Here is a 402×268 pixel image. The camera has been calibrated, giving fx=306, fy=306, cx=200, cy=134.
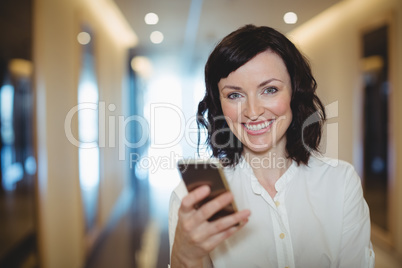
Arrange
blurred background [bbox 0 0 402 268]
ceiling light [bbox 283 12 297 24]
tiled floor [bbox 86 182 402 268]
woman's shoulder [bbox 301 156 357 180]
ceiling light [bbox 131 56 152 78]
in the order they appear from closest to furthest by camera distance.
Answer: woman's shoulder [bbox 301 156 357 180], ceiling light [bbox 283 12 297 24], blurred background [bbox 0 0 402 268], ceiling light [bbox 131 56 152 78], tiled floor [bbox 86 182 402 268]

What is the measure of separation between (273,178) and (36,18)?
1.58 metres

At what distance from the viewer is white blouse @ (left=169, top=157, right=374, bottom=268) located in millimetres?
985

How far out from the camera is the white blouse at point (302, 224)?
0.99 meters

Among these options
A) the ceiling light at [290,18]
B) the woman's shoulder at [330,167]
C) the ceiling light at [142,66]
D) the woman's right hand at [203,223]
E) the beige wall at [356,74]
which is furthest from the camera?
the ceiling light at [142,66]

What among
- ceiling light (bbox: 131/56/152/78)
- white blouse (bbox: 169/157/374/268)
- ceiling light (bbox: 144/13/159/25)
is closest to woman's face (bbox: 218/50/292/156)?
white blouse (bbox: 169/157/374/268)

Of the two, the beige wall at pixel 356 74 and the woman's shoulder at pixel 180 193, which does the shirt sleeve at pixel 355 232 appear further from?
the beige wall at pixel 356 74

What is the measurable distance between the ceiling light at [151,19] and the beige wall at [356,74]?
941mm

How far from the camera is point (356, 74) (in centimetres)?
220

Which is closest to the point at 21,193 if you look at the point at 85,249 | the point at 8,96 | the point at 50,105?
the point at 8,96

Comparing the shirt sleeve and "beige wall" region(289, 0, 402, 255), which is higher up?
"beige wall" region(289, 0, 402, 255)

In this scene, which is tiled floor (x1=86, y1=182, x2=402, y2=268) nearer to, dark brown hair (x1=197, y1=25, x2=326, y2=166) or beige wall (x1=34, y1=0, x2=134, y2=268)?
beige wall (x1=34, y1=0, x2=134, y2=268)

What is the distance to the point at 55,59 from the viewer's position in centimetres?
188

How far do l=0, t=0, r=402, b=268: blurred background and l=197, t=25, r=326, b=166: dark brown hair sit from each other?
0.56 ft

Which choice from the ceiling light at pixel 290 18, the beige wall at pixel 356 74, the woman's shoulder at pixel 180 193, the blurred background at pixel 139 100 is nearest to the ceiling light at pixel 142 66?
the blurred background at pixel 139 100
